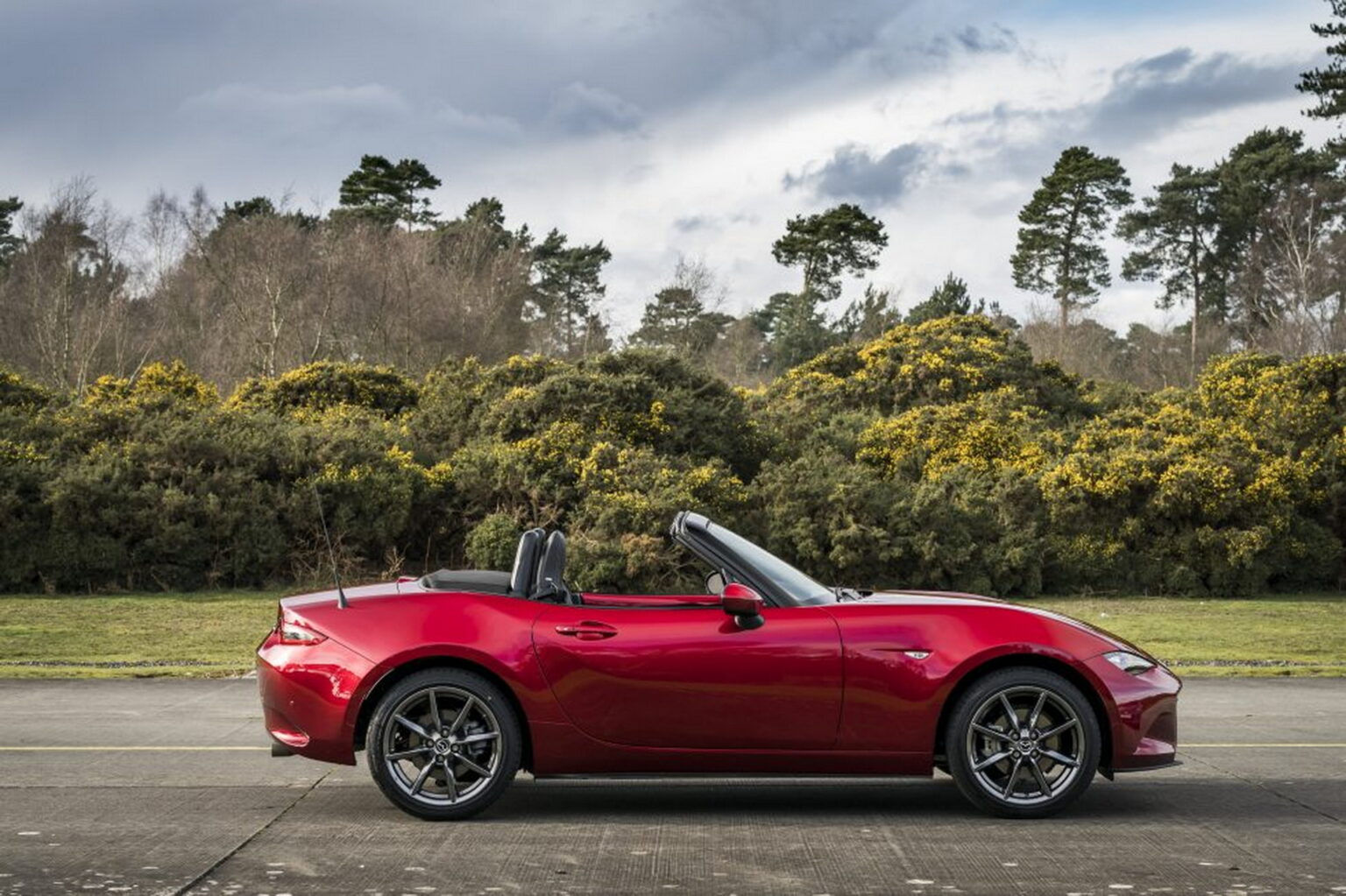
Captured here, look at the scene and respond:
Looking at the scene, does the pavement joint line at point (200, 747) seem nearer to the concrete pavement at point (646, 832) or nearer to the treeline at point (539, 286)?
the concrete pavement at point (646, 832)

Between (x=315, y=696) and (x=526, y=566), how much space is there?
1.17 m

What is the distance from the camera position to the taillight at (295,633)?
23.5 feet

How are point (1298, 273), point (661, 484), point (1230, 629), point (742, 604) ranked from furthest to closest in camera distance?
point (1298, 273), point (661, 484), point (1230, 629), point (742, 604)

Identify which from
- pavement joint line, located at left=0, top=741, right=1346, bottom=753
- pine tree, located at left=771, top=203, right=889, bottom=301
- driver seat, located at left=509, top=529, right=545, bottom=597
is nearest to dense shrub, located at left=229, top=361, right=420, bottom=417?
pavement joint line, located at left=0, top=741, right=1346, bottom=753

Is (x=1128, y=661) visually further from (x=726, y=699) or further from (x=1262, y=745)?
(x=1262, y=745)

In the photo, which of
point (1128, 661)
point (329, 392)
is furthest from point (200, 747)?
point (329, 392)

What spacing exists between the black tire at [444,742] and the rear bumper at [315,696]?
165mm

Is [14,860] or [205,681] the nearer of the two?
[14,860]

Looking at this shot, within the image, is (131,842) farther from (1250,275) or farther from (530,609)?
(1250,275)

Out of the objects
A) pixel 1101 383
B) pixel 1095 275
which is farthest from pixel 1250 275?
pixel 1101 383

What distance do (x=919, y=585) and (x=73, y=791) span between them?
48.6ft

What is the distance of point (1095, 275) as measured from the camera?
233ft

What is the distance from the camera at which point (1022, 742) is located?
6977mm

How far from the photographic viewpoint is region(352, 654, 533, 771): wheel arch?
7.00 metres
